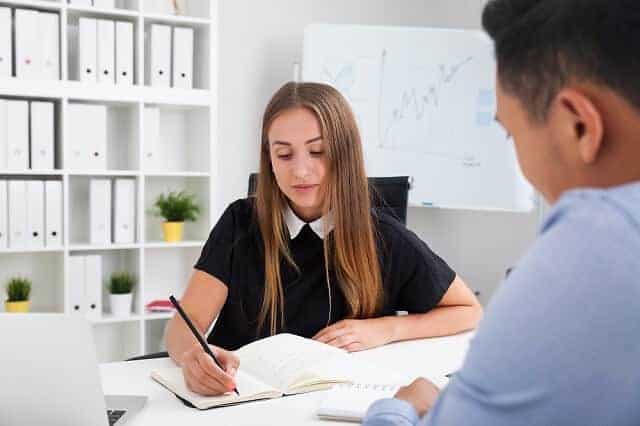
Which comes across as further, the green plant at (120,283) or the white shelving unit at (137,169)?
the green plant at (120,283)

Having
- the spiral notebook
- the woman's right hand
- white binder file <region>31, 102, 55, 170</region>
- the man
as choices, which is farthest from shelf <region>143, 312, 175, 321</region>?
the man

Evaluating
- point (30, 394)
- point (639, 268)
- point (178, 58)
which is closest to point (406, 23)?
point (178, 58)

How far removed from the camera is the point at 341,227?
5.72 ft

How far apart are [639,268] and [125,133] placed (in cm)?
315

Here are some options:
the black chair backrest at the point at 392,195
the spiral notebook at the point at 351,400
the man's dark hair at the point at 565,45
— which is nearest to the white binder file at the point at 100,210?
the black chair backrest at the point at 392,195

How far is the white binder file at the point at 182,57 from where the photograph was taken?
329 cm

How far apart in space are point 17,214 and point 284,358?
204 centimetres

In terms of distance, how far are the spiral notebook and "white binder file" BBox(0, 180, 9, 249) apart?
218 cm

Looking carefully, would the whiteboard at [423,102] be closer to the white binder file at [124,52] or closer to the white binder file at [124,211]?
the white binder file at [124,52]

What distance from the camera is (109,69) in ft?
10.4

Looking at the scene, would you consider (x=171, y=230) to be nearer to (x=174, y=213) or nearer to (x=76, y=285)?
(x=174, y=213)

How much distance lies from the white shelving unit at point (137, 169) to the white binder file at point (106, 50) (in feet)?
0.15

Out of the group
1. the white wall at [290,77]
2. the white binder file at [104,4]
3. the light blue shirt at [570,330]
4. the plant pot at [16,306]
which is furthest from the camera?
the white wall at [290,77]

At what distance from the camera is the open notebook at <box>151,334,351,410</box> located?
121 centimetres
